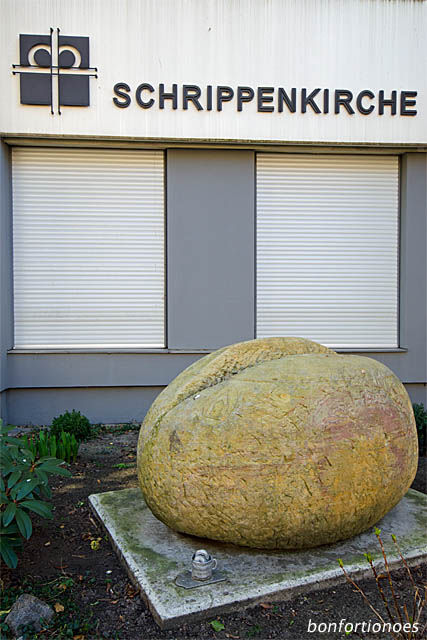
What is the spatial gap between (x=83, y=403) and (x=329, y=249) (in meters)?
4.78

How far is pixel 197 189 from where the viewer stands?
8.36m

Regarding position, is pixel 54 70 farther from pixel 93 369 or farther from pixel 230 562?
pixel 230 562

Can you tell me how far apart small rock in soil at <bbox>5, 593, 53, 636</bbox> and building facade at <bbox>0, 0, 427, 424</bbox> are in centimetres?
521

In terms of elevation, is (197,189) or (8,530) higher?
(197,189)

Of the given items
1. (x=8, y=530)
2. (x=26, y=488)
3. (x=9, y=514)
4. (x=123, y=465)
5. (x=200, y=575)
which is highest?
(x=26, y=488)

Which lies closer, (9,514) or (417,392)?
(9,514)

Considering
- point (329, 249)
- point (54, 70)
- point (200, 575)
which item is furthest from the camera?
point (329, 249)

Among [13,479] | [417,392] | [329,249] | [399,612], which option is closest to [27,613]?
[13,479]

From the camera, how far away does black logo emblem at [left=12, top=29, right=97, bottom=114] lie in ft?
25.3

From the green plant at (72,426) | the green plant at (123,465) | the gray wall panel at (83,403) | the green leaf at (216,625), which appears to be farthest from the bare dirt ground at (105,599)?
the gray wall panel at (83,403)

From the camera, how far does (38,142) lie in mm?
8109

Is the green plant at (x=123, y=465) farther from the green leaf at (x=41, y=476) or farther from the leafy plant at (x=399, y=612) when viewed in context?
the leafy plant at (x=399, y=612)

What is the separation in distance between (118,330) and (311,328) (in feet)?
10.6

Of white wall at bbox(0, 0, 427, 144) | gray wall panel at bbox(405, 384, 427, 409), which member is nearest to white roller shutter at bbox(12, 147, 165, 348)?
white wall at bbox(0, 0, 427, 144)
